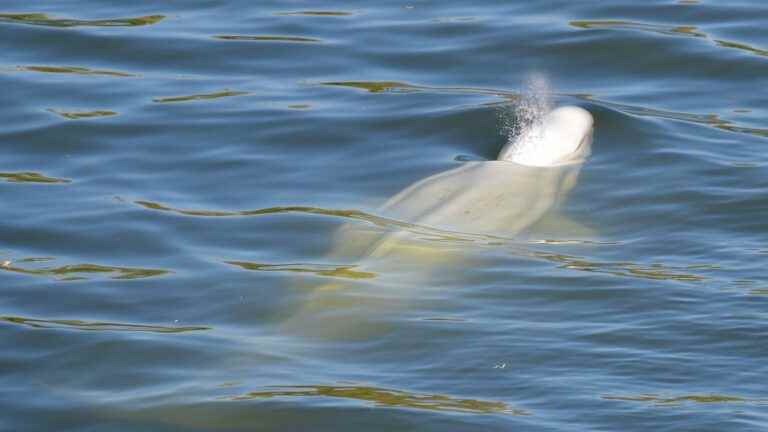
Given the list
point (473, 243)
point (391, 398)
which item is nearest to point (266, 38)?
point (473, 243)

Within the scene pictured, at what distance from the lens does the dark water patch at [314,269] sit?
7914 millimetres

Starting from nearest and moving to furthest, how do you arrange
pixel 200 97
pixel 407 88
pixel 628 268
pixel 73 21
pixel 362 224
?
pixel 628 268, pixel 362 224, pixel 200 97, pixel 407 88, pixel 73 21

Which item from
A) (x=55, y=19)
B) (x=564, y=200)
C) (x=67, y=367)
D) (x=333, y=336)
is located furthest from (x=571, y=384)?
(x=55, y=19)

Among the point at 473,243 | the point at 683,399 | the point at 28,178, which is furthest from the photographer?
the point at 28,178

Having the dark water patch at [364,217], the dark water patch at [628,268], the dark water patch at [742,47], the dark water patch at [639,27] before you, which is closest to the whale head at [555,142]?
the dark water patch at [364,217]

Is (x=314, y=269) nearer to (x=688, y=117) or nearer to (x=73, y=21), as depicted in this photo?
(x=688, y=117)

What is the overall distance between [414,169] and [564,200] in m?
1.06

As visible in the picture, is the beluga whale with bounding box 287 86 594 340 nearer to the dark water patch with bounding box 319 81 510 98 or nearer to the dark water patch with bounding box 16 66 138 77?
the dark water patch with bounding box 319 81 510 98

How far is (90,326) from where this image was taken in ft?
23.4

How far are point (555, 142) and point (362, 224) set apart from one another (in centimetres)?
202

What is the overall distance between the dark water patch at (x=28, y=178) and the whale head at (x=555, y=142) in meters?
2.90

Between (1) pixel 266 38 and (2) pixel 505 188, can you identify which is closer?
(2) pixel 505 188

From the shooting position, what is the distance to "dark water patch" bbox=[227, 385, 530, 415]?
6148 millimetres

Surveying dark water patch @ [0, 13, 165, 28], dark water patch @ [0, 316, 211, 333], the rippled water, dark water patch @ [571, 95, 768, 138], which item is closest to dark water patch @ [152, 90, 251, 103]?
the rippled water
